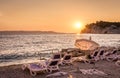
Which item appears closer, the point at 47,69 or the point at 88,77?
the point at 88,77

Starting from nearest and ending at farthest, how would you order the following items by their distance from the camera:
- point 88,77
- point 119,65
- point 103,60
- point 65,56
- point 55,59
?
point 88,77 → point 55,59 → point 65,56 → point 119,65 → point 103,60

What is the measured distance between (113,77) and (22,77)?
14.8 ft

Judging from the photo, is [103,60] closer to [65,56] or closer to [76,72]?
[65,56]

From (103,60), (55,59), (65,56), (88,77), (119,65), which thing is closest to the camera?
(88,77)

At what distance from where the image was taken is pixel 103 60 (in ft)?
56.5

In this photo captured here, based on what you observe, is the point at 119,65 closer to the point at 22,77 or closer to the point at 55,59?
the point at 55,59

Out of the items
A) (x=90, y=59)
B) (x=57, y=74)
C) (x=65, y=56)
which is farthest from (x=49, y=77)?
(x=90, y=59)

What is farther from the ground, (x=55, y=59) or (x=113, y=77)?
(x=55, y=59)

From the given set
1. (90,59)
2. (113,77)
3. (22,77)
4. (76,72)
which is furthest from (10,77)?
(90,59)

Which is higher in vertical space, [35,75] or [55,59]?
[55,59]

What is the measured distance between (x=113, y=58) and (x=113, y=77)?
610 cm

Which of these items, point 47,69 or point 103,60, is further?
point 103,60

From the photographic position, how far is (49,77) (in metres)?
11.5

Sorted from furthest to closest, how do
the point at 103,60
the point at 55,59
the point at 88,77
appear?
the point at 103,60 < the point at 55,59 < the point at 88,77
